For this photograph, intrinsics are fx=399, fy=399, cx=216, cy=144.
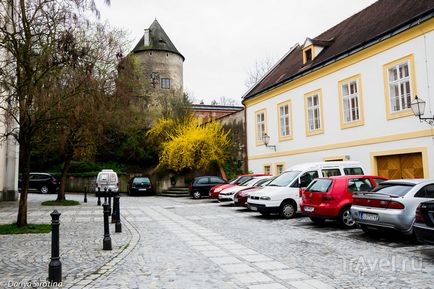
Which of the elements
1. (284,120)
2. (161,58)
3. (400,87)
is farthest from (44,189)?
(161,58)

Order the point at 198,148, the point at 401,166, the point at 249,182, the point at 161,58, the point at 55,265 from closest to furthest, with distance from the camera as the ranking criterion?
the point at 55,265 → the point at 401,166 → the point at 249,182 → the point at 198,148 → the point at 161,58

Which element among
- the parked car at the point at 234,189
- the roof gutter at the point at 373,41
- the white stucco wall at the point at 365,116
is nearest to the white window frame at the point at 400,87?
the white stucco wall at the point at 365,116

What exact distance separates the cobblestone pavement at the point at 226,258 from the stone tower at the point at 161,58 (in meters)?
45.8

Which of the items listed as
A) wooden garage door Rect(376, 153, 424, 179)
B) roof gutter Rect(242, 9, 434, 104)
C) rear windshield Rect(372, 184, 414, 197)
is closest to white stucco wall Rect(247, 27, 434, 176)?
wooden garage door Rect(376, 153, 424, 179)

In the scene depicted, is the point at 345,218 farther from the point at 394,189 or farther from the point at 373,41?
the point at 373,41

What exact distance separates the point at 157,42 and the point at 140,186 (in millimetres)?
32337

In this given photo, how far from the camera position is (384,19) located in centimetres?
1925

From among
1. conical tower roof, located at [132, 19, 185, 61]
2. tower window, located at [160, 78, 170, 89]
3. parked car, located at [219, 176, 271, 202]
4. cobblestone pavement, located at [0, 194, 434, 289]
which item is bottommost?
cobblestone pavement, located at [0, 194, 434, 289]

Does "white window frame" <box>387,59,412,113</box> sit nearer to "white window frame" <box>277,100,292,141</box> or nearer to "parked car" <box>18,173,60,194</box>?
"white window frame" <box>277,100,292,141</box>

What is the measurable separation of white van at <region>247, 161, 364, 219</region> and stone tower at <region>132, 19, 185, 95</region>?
4207cm

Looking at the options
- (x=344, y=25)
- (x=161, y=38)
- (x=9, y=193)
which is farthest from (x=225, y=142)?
(x=161, y=38)

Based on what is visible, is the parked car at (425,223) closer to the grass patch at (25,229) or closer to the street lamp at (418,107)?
the street lamp at (418,107)

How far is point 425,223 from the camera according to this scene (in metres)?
7.46

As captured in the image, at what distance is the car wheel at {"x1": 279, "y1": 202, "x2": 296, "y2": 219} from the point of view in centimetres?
1460
